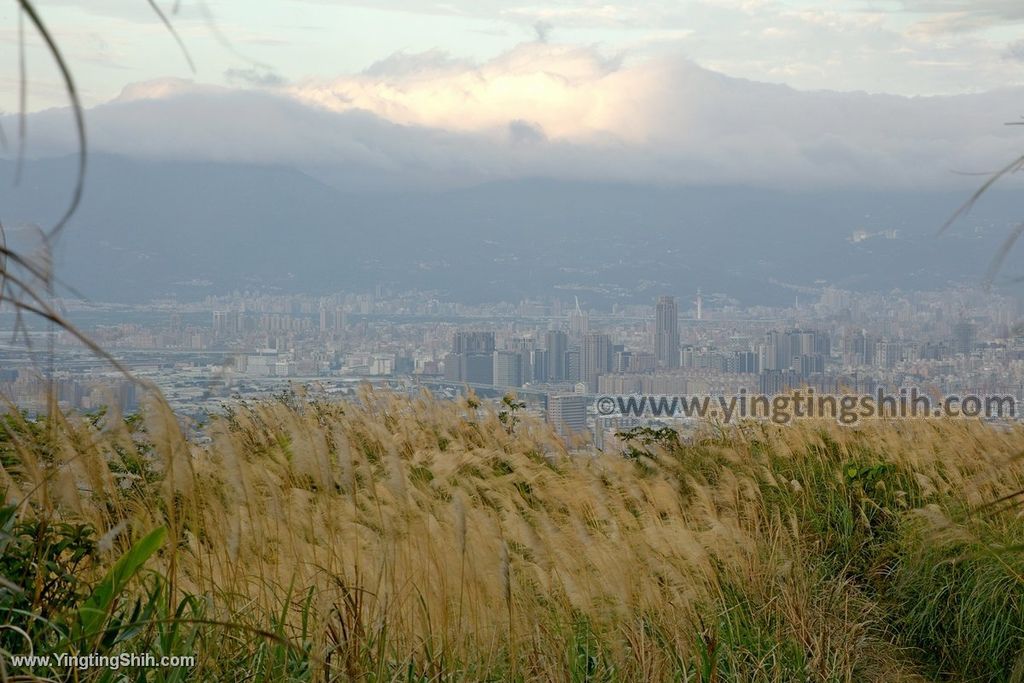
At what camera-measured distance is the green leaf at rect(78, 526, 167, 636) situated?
2.74 metres

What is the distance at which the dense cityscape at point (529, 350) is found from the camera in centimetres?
388

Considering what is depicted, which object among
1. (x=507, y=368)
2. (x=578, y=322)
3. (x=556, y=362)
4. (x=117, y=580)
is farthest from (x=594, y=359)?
(x=117, y=580)

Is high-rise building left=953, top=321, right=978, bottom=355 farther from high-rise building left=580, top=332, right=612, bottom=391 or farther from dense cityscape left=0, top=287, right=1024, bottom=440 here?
high-rise building left=580, top=332, right=612, bottom=391

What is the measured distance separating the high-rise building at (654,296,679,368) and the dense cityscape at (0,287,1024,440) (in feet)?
0.36

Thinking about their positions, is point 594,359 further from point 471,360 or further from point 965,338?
point 965,338

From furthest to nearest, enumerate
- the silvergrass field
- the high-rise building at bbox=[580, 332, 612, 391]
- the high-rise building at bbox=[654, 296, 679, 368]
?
the high-rise building at bbox=[654, 296, 679, 368] → the high-rise building at bbox=[580, 332, 612, 391] → the silvergrass field

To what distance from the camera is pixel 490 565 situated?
4.44m

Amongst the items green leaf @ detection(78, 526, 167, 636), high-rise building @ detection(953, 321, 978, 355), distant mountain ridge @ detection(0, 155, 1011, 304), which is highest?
distant mountain ridge @ detection(0, 155, 1011, 304)

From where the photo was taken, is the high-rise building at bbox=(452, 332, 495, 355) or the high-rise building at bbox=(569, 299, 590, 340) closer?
the high-rise building at bbox=(452, 332, 495, 355)

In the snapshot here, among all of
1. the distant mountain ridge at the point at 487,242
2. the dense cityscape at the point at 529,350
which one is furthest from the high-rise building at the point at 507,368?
the distant mountain ridge at the point at 487,242

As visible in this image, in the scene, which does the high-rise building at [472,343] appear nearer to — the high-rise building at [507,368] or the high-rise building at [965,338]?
the high-rise building at [507,368]

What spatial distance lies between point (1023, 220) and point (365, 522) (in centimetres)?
387

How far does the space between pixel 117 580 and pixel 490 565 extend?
1.92 metres

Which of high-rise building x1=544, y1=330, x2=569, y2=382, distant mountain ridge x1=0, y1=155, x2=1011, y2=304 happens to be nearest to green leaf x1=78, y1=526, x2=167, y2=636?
distant mountain ridge x1=0, y1=155, x2=1011, y2=304
